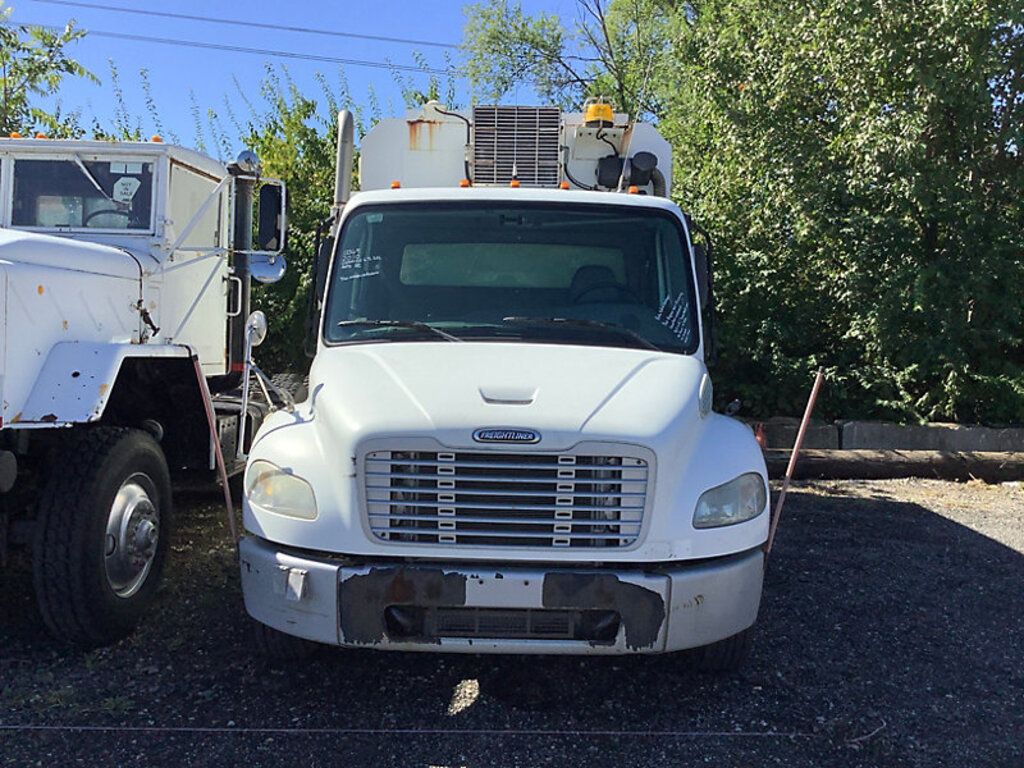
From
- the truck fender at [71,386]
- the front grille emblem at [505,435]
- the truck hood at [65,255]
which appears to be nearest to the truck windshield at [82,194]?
the truck hood at [65,255]

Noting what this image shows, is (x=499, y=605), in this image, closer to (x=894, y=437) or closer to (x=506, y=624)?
(x=506, y=624)

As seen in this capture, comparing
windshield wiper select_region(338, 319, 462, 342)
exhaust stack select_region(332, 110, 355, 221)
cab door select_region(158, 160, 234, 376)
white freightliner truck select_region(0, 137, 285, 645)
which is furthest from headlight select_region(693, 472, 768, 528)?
cab door select_region(158, 160, 234, 376)

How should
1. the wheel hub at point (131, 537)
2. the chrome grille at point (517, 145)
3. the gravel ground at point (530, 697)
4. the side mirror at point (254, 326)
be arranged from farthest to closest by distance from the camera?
the chrome grille at point (517, 145) → the side mirror at point (254, 326) → the wheel hub at point (131, 537) → the gravel ground at point (530, 697)

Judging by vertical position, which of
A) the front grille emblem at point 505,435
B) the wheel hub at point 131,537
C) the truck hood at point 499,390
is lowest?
the wheel hub at point 131,537

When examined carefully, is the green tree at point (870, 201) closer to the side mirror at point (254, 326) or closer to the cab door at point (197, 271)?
the cab door at point (197, 271)

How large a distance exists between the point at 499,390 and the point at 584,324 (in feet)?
2.76

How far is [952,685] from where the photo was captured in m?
Result: 3.78

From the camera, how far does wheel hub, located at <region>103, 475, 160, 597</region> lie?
12.9ft

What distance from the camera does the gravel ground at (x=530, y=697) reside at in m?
3.13

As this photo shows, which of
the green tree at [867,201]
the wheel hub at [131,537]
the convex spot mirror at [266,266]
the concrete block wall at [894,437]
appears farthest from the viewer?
the concrete block wall at [894,437]

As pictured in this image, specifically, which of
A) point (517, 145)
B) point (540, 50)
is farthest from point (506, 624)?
point (540, 50)

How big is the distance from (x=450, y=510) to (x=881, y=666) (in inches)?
88.5

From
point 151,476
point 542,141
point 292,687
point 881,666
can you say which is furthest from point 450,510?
point 542,141

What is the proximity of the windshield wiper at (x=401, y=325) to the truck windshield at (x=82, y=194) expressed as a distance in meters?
1.75
